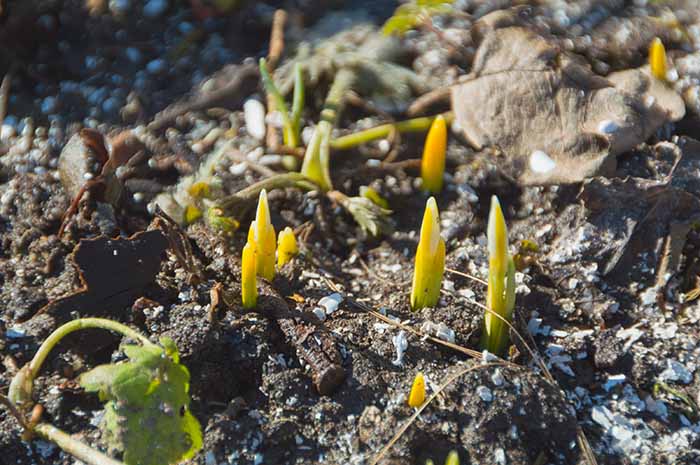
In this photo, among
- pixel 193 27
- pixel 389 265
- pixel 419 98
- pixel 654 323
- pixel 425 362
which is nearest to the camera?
pixel 425 362

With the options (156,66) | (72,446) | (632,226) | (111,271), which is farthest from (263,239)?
(156,66)

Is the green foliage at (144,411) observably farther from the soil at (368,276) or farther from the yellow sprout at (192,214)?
the yellow sprout at (192,214)

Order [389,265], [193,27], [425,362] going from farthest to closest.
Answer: [193,27] → [389,265] → [425,362]

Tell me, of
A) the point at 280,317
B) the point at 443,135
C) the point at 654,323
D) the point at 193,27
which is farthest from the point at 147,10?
the point at 654,323

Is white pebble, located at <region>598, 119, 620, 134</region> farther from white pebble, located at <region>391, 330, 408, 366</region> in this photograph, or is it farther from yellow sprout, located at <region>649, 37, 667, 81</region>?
white pebble, located at <region>391, 330, 408, 366</region>

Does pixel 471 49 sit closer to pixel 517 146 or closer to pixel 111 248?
pixel 517 146

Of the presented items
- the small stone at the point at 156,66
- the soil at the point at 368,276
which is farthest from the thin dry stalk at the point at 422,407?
the small stone at the point at 156,66

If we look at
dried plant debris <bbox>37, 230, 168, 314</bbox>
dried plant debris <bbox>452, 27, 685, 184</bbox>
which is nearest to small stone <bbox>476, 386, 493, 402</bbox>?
dried plant debris <bbox>452, 27, 685, 184</bbox>
